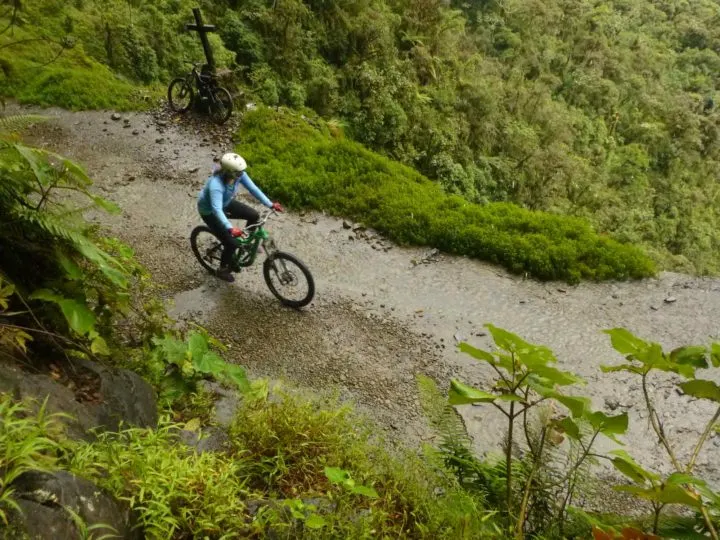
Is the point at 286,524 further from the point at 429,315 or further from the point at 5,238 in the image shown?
the point at 429,315

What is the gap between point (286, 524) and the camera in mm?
3312

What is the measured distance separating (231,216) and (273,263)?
983 mm

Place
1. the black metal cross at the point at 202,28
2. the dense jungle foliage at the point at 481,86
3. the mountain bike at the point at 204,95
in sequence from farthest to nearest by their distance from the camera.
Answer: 1. the dense jungle foliage at the point at 481,86
2. the mountain bike at the point at 204,95
3. the black metal cross at the point at 202,28

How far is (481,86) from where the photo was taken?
18.8m

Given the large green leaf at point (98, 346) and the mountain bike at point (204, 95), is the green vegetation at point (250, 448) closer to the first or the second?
A: the large green leaf at point (98, 346)

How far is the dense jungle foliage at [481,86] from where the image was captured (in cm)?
1445

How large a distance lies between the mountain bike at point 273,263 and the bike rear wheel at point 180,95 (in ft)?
19.2

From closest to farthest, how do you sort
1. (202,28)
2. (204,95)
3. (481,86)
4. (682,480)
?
1. (682,480)
2. (202,28)
3. (204,95)
4. (481,86)

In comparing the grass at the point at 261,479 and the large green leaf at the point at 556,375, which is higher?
the large green leaf at the point at 556,375

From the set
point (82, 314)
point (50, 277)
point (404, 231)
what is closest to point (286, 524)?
point (82, 314)

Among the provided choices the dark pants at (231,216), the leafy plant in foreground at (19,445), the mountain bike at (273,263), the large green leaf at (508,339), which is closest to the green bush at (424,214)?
the mountain bike at (273,263)

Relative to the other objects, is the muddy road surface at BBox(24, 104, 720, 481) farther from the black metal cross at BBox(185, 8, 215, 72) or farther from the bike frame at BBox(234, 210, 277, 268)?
the black metal cross at BBox(185, 8, 215, 72)

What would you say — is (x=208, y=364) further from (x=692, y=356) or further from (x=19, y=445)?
(x=692, y=356)

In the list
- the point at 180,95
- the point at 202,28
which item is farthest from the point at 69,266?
the point at 180,95
